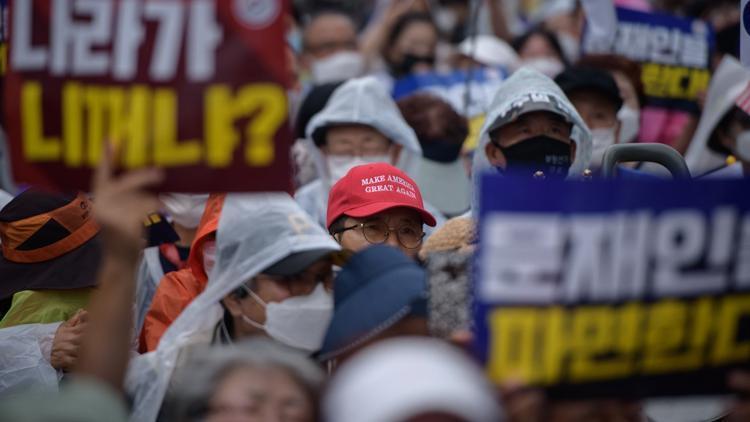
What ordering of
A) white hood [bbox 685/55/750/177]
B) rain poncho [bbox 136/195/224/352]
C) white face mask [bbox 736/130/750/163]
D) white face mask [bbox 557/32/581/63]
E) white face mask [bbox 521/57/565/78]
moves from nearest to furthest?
1. rain poncho [bbox 136/195/224/352]
2. white face mask [bbox 736/130/750/163]
3. white hood [bbox 685/55/750/177]
4. white face mask [bbox 521/57/565/78]
5. white face mask [bbox 557/32/581/63]

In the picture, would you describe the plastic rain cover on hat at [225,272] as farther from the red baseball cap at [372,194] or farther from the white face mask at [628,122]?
the white face mask at [628,122]

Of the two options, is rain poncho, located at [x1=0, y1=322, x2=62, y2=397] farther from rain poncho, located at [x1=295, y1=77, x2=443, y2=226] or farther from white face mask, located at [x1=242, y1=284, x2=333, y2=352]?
rain poncho, located at [x1=295, y1=77, x2=443, y2=226]

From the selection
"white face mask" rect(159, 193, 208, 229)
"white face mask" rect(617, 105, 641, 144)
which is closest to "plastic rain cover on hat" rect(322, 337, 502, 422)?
"white face mask" rect(159, 193, 208, 229)

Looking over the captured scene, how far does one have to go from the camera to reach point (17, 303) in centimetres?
500

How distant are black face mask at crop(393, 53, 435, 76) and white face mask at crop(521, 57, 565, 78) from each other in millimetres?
Answer: 676

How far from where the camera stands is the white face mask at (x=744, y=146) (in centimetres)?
651

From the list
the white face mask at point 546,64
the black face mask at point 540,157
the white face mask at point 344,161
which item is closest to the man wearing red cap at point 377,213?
the black face mask at point 540,157

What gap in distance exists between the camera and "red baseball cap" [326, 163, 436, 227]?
16.6 ft

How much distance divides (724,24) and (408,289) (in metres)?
5.90

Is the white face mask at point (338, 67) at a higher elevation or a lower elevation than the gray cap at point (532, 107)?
lower

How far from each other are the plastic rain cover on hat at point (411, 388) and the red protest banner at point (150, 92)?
682mm

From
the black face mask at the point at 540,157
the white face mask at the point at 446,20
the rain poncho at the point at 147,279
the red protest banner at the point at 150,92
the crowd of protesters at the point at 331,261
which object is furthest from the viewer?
the white face mask at the point at 446,20

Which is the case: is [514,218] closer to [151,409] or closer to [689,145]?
[151,409]

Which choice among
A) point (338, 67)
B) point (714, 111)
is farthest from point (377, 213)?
point (338, 67)
